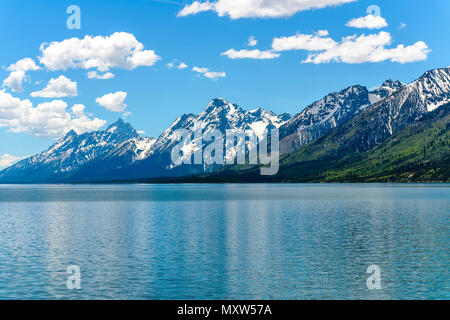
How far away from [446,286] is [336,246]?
1078 inches

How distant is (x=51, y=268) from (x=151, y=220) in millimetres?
65945

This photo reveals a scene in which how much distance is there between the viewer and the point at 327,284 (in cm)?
5147

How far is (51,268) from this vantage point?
61469mm

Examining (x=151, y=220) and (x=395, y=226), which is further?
(x=151, y=220)

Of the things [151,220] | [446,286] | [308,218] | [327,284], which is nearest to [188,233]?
[151,220]

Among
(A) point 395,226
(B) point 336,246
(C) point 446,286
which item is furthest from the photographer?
(A) point 395,226
